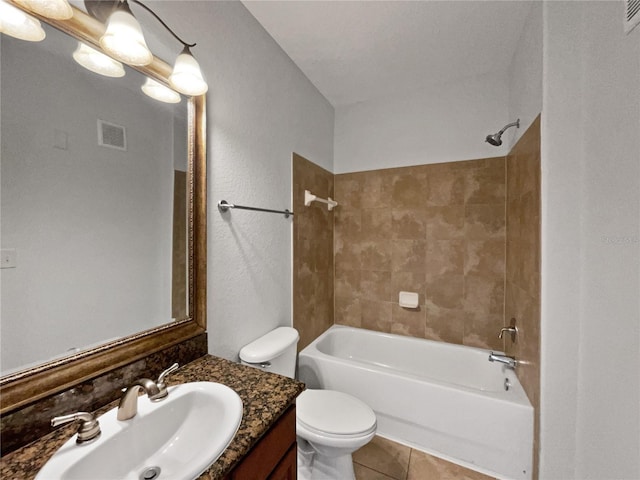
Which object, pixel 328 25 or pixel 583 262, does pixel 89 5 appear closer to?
pixel 328 25

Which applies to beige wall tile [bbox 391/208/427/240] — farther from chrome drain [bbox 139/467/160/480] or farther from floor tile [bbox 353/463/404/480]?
chrome drain [bbox 139/467/160/480]

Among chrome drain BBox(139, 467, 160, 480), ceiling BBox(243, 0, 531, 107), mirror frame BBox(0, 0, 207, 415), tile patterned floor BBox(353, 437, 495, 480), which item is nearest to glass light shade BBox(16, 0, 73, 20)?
mirror frame BBox(0, 0, 207, 415)

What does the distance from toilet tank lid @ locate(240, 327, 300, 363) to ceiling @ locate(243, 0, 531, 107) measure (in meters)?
1.85

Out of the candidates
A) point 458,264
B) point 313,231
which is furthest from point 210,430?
point 458,264

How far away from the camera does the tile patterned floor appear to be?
145 cm

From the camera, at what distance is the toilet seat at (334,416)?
1.22 meters

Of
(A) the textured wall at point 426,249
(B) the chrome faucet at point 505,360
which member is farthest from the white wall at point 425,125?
(B) the chrome faucet at point 505,360

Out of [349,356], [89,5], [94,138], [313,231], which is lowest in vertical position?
[349,356]

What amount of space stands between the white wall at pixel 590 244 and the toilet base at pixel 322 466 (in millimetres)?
951

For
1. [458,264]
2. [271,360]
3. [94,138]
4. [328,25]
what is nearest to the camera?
[94,138]

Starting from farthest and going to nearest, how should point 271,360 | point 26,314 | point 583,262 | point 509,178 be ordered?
1. point 509,178
2. point 271,360
3. point 583,262
4. point 26,314

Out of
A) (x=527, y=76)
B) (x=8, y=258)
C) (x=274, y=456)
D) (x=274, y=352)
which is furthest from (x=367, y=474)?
(x=527, y=76)

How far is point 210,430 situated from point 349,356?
180cm

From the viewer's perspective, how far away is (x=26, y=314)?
672mm
